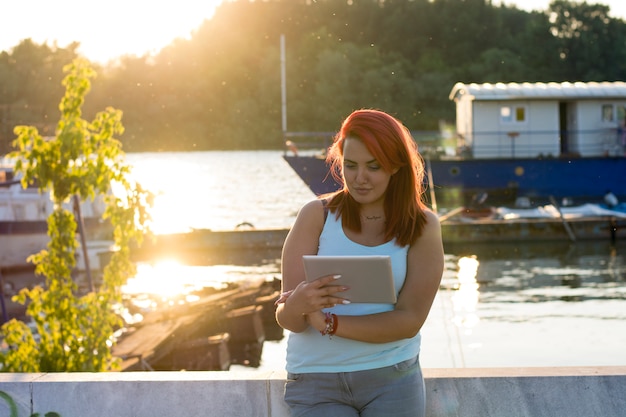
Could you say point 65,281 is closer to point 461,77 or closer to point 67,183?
point 67,183

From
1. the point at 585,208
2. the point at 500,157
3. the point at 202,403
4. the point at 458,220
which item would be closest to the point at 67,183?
the point at 202,403

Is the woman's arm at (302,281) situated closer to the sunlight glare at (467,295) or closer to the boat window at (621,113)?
the sunlight glare at (467,295)

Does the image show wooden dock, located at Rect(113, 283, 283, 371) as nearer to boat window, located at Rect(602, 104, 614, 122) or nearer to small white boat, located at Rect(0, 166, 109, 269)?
small white boat, located at Rect(0, 166, 109, 269)

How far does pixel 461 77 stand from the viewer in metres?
68.1

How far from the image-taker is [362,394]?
3.31 meters

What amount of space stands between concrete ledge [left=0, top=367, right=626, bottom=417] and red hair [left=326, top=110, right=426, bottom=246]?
2.47 ft

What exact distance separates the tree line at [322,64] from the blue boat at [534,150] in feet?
63.3

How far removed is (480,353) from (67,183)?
10159 mm

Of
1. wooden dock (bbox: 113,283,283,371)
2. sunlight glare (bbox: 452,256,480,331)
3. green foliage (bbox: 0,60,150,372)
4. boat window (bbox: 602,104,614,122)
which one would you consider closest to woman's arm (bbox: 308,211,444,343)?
green foliage (bbox: 0,60,150,372)

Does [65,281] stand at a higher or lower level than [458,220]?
higher

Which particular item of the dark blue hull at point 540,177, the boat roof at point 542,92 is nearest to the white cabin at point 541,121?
the boat roof at point 542,92

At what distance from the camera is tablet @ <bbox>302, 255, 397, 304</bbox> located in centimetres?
307

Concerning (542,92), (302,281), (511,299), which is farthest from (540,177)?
(302,281)

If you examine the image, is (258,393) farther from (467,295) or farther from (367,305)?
(467,295)
